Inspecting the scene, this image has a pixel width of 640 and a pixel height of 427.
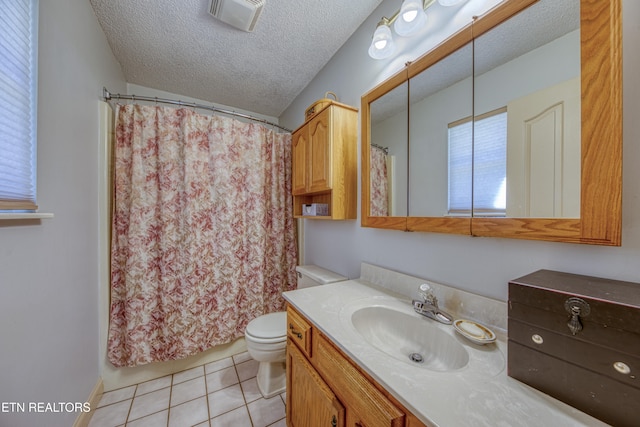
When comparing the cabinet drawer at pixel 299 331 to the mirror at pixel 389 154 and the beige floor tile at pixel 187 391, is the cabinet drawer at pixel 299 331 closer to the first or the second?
the mirror at pixel 389 154

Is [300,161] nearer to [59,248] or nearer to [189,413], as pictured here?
[59,248]

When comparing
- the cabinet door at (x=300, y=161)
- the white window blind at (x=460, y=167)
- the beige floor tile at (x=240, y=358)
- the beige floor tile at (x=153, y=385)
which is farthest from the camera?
the beige floor tile at (x=240, y=358)

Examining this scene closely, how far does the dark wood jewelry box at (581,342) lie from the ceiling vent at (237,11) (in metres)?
1.83

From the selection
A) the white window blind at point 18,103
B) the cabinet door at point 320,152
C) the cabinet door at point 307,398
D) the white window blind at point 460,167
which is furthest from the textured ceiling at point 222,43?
the cabinet door at point 307,398

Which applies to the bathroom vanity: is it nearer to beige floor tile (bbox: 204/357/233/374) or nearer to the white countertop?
the white countertop

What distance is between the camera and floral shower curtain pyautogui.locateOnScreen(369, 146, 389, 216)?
129cm

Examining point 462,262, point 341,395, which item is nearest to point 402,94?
point 462,262

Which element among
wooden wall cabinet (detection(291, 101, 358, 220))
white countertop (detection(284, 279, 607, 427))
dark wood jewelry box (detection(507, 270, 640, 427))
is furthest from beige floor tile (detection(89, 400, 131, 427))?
dark wood jewelry box (detection(507, 270, 640, 427))

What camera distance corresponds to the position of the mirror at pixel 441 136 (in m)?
0.93

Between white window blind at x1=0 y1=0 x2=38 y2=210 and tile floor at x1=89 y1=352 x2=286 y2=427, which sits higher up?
white window blind at x1=0 y1=0 x2=38 y2=210

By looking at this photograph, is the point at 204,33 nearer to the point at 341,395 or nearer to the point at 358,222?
the point at 358,222

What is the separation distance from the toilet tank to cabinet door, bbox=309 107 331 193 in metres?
0.65

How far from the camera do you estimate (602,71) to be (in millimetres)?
598

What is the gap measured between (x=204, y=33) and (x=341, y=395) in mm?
2208
